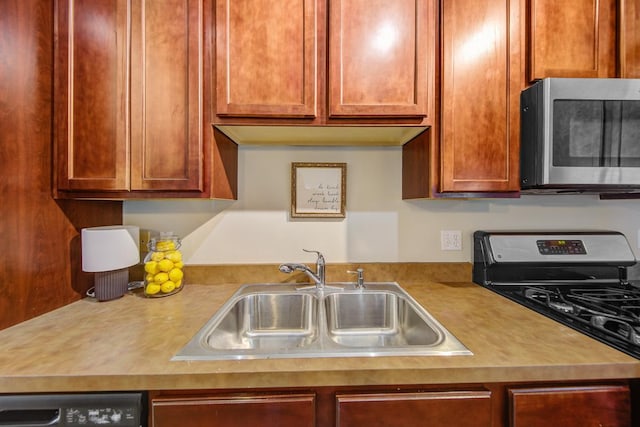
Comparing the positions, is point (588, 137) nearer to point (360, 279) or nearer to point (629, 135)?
point (629, 135)

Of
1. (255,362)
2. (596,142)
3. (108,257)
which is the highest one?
(596,142)

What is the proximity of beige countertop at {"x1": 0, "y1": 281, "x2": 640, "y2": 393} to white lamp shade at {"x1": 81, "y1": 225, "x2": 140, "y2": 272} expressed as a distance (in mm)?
240

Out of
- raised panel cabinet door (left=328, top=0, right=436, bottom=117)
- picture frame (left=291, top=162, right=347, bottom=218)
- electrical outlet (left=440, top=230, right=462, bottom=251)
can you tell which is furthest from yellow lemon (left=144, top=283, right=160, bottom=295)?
electrical outlet (left=440, top=230, right=462, bottom=251)

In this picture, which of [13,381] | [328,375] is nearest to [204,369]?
[328,375]

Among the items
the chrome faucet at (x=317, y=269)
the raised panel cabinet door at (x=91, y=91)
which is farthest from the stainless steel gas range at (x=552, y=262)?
the raised panel cabinet door at (x=91, y=91)

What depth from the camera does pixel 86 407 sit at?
2.25 feet

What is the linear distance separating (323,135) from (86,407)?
118 cm

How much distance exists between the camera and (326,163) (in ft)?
4.64

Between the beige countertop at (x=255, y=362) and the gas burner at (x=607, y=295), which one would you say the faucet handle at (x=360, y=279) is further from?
the gas burner at (x=607, y=295)

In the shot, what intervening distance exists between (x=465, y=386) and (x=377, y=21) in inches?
49.0

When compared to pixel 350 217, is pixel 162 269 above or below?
below

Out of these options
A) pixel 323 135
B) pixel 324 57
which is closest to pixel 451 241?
pixel 323 135

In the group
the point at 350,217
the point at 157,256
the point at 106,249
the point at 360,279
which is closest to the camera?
the point at 106,249

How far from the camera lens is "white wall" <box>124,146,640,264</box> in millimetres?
1410
